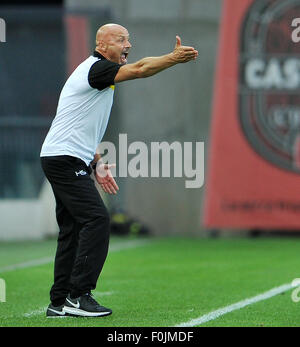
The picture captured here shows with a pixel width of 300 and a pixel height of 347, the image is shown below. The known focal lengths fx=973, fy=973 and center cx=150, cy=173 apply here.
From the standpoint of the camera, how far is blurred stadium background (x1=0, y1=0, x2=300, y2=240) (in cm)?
1662

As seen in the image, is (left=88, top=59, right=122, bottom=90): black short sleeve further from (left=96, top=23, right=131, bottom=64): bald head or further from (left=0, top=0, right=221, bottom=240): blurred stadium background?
(left=0, top=0, right=221, bottom=240): blurred stadium background

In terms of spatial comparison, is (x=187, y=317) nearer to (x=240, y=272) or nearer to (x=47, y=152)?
(x=47, y=152)

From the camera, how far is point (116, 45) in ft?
23.4

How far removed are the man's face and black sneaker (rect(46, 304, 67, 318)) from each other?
190 cm

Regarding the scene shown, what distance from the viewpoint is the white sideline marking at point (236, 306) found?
6980 millimetres

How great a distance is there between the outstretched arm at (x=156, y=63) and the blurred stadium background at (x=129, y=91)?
972cm

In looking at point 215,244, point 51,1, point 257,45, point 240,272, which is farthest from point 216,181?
point 51,1

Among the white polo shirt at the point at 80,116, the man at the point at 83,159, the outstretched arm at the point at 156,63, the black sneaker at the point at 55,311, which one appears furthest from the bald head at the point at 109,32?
the black sneaker at the point at 55,311

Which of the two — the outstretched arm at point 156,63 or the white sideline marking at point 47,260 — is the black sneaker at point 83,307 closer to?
the outstretched arm at point 156,63

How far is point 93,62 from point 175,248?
25.2 feet

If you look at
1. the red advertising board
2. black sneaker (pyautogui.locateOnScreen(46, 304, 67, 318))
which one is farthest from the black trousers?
the red advertising board

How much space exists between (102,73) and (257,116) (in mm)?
9294

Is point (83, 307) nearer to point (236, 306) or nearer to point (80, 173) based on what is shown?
point (80, 173)

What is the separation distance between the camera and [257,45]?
1591 cm
